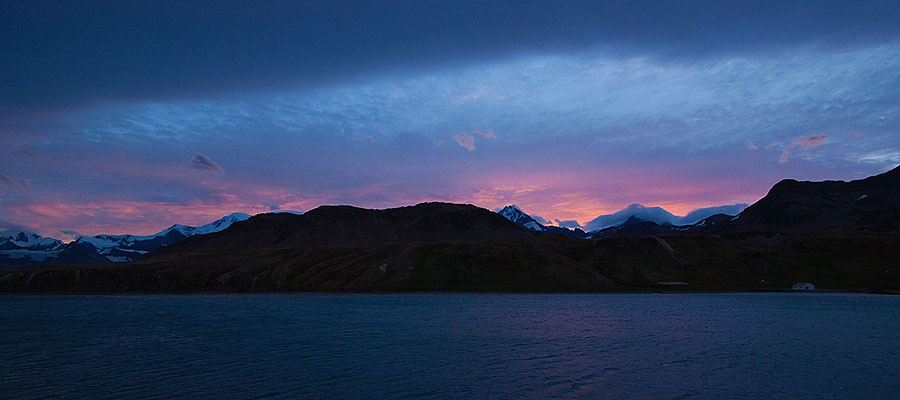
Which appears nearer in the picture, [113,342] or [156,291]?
[113,342]

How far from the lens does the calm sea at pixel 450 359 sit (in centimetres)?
3397

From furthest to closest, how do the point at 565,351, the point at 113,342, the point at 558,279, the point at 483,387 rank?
the point at 558,279, the point at 113,342, the point at 565,351, the point at 483,387

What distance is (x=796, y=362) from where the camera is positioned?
149 feet

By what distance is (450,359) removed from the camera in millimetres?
45875

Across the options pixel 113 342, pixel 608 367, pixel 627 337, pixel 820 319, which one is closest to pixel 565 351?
pixel 608 367

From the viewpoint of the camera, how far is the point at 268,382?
35.9 meters

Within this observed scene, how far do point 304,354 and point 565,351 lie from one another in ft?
75.8

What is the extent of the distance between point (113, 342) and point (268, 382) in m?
29.7

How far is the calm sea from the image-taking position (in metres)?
34.0

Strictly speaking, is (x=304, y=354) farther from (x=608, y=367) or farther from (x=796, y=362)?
(x=796, y=362)

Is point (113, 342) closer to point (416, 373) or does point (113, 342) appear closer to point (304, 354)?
point (304, 354)

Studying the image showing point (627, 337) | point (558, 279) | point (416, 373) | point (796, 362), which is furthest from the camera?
point (558, 279)

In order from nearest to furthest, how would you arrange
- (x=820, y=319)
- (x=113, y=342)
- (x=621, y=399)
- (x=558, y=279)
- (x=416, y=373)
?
(x=621, y=399)
(x=416, y=373)
(x=113, y=342)
(x=820, y=319)
(x=558, y=279)

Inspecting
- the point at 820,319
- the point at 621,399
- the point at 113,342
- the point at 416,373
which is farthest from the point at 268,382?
the point at 820,319
